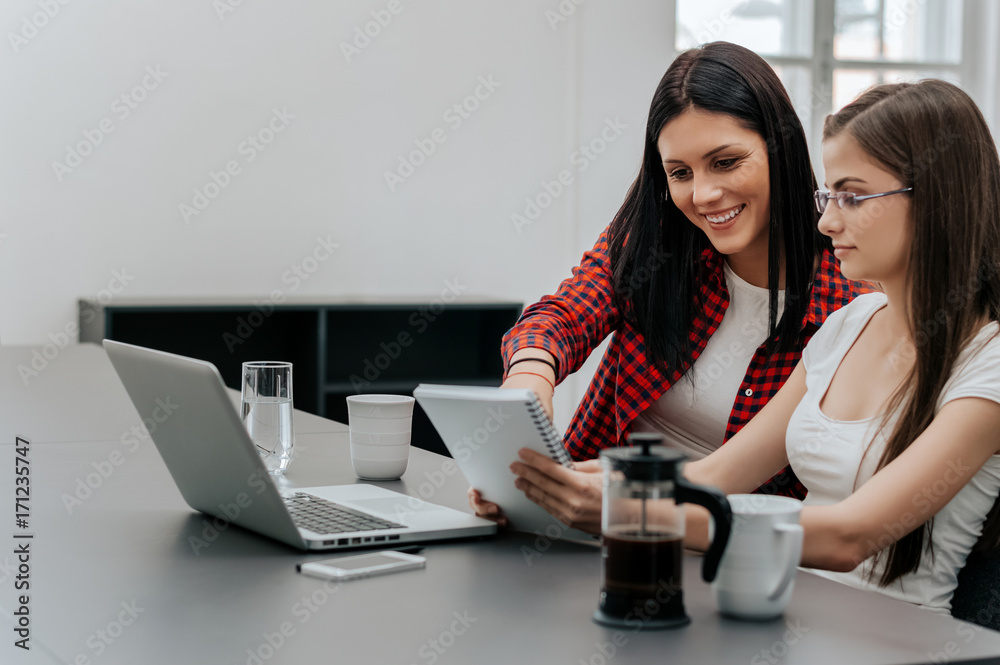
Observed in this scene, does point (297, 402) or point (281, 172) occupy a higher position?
point (281, 172)

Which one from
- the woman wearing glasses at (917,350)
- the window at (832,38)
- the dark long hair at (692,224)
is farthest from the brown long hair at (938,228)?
the window at (832,38)

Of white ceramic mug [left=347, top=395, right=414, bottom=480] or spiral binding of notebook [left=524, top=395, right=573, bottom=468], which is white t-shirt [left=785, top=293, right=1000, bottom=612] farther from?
white ceramic mug [left=347, top=395, right=414, bottom=480]

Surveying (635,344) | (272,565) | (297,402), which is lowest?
(297,402)

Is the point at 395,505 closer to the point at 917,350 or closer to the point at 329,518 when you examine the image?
the point at 329,518

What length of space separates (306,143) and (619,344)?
7.76 ft

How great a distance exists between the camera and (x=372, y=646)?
0.83 meters

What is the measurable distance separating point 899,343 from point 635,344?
1.78 feet

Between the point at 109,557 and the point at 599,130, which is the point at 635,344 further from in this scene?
the point at 599,130

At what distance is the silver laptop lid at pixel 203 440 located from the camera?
1056 millimetres

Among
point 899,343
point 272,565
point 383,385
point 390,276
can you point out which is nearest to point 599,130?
point 390,276

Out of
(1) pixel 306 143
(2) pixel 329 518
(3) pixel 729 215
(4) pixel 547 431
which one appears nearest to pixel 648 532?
(4) pixel 547 431

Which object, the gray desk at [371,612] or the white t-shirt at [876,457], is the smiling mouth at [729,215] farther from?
the gray desk at [371,612]

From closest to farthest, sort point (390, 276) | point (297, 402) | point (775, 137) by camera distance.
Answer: point (775, 137), point (297, 402), point (390, 276)

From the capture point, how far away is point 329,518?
1.22 m
